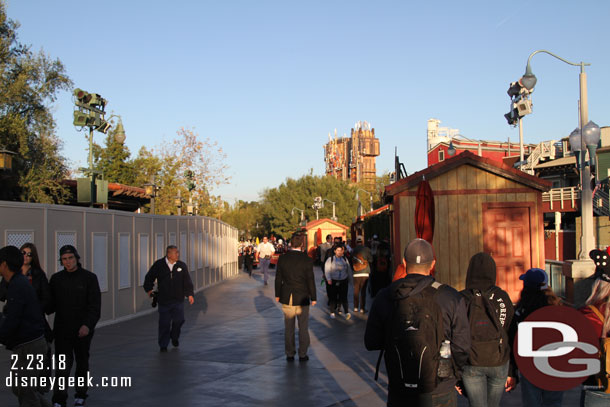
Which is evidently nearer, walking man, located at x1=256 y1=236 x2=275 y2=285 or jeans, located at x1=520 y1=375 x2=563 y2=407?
jeans, located at x1=520 y1=375 x2=563 y2=407

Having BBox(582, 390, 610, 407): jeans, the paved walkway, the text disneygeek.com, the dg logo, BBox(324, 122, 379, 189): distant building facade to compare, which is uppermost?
BBox(324, 122, 379, 189): distant building facade

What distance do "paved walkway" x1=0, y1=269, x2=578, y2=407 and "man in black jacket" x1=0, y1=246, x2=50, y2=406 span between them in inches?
55.0

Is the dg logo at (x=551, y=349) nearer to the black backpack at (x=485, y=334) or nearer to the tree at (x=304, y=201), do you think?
the black backpack at (x=485, y=334)

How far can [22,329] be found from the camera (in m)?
5.76

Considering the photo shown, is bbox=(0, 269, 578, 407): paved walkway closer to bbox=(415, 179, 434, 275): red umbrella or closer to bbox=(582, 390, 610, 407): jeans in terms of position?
bbox=(415, 179, 434, 275): red umbrella

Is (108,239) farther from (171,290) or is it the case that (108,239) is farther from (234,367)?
(234,367)

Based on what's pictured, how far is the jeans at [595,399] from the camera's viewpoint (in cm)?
441

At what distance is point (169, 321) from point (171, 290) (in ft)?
1.73

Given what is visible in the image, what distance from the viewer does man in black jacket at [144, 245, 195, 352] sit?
10.7m

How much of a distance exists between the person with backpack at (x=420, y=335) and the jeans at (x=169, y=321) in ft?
22.7

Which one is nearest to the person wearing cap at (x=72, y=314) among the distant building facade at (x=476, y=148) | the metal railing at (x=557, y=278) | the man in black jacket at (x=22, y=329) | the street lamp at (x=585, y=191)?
the man in black jacket at (x=22, y=329)

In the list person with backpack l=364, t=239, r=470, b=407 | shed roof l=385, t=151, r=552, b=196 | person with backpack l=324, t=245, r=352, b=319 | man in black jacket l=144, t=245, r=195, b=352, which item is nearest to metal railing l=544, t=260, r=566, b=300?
shed roof l=385, t=151, r=552, b=196

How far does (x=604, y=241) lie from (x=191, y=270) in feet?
102

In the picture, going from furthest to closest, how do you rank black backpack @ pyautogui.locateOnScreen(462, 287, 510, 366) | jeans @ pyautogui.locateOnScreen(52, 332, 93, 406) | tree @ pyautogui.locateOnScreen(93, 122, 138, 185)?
tree @ pyautogui.locateOnScreen(93, 122, 138, 185) < jeans @ pyautogui.locateOnScreen(52, 332, 93, 406) < black backpack @ pyautogui.locateOnScreen(462, 287, 510, 366)
